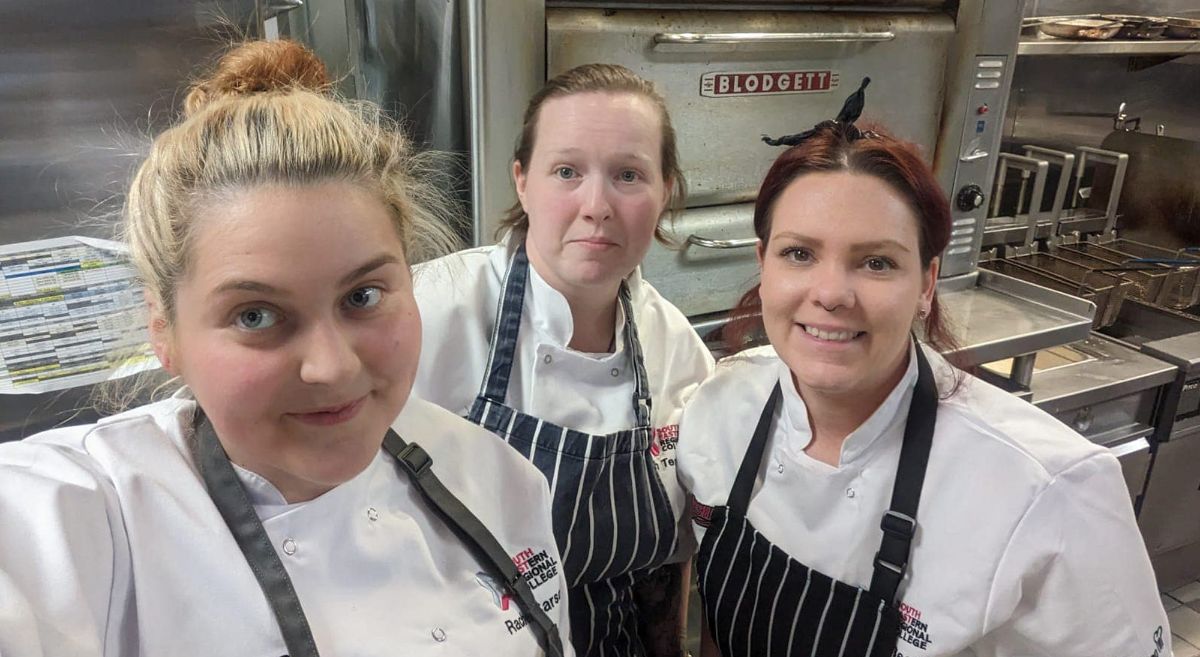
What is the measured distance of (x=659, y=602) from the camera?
5.23ft

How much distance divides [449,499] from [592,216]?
1.72 ft

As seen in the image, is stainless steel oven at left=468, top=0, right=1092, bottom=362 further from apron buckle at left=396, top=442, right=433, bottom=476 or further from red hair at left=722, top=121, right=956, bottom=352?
apron buckle at left=396, top=442, right=433, bottom=476

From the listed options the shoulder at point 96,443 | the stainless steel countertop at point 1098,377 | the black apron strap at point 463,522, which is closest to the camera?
the shoulder at point 96,443

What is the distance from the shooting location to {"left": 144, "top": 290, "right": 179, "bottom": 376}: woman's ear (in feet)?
2.71

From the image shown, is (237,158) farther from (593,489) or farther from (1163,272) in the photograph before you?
(1163,272)

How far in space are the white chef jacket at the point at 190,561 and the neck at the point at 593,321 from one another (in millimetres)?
437

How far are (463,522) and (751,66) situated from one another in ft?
4.52

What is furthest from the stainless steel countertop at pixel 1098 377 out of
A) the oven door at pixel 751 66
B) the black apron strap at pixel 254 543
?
the black apron strap at pixel 254 543

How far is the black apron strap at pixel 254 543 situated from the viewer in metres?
0.83

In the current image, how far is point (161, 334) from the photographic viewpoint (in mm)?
844

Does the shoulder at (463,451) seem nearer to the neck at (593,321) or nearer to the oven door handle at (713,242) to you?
the neck at (593,321)

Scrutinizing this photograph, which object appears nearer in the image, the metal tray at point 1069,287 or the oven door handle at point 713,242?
the oven door handle at point 713,242

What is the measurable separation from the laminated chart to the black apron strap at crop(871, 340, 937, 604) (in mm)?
1195

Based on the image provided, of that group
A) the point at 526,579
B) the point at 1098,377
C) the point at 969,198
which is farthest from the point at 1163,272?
the point at 526,579
